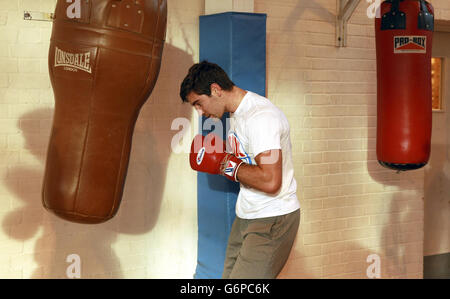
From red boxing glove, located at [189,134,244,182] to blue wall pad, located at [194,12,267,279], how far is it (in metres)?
0.44

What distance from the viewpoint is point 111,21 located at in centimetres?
212

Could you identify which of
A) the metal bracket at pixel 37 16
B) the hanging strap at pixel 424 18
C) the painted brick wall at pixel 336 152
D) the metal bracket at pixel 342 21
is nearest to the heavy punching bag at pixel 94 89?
the metal bracket at pixel 37 16

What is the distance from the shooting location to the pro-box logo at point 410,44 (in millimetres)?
2979

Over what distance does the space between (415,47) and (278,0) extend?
996 millimetres

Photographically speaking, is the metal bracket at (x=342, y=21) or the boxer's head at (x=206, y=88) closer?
the boxer's head at (x=206, y=88)

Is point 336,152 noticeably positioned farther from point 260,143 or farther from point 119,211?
point 260,143

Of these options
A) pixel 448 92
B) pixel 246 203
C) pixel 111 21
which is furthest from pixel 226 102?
pixel 448 92

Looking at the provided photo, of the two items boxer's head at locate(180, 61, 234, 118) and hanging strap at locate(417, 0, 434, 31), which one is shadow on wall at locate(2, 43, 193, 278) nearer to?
boxer's head at locate(180, 61, 234, 118)

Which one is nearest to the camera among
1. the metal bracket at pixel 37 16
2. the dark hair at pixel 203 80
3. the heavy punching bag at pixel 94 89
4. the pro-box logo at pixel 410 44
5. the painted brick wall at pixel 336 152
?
the heavy punching bag at pixel 94 89

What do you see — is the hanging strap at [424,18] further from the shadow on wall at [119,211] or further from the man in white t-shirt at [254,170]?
the shadow on wall at [119,211]

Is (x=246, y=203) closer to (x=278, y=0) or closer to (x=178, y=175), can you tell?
(x=178, y=175)

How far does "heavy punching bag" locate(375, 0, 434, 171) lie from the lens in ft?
9.80

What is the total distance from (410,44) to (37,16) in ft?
7.09

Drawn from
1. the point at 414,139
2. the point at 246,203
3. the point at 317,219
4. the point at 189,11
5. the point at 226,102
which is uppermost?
the point at 189,11
